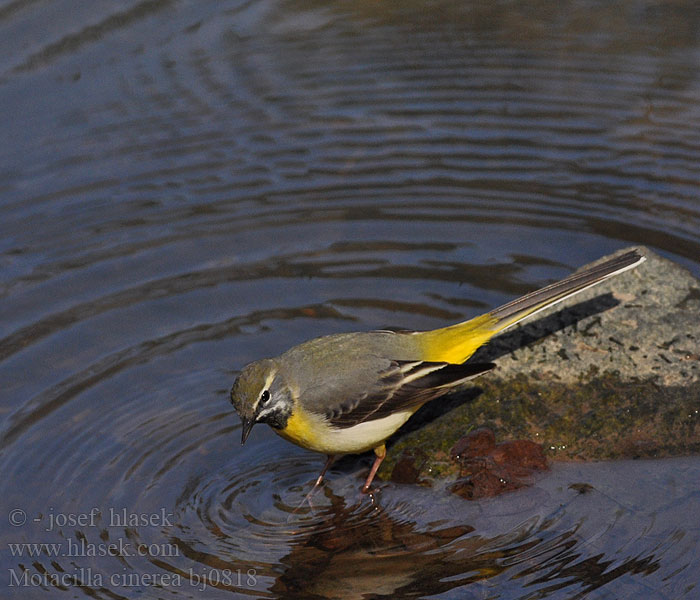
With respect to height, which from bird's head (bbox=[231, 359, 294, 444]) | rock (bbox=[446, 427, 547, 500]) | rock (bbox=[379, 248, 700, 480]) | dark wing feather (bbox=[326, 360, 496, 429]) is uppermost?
bird's head (bbox=[231, 359, 294, 444])

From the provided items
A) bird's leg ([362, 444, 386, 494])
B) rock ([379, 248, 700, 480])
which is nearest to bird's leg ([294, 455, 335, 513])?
bird's leg ([362, 444, 386, 494])

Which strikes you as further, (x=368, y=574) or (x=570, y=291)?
(x=570, y=291)

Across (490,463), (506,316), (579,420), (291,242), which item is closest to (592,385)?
(579,420)

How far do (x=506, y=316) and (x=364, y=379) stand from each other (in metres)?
1.22

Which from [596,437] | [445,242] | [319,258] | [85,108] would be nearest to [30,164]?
[85,108]

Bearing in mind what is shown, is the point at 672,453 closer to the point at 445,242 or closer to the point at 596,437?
the point at 596,437

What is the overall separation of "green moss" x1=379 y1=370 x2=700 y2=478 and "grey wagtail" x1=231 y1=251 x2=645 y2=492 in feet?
1.07

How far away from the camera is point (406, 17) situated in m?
14.5

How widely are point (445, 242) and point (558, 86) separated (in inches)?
144

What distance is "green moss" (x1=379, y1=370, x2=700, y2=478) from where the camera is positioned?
7.30 m

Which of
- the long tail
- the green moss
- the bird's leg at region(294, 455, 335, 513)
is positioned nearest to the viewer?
the green moss

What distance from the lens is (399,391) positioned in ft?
24.5

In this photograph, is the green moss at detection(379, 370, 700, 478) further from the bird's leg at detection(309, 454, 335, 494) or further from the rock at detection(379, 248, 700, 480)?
the bird's leg at detection(309, 454, 335, 494)

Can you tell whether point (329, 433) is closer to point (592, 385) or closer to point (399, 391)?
point (399, 391)
